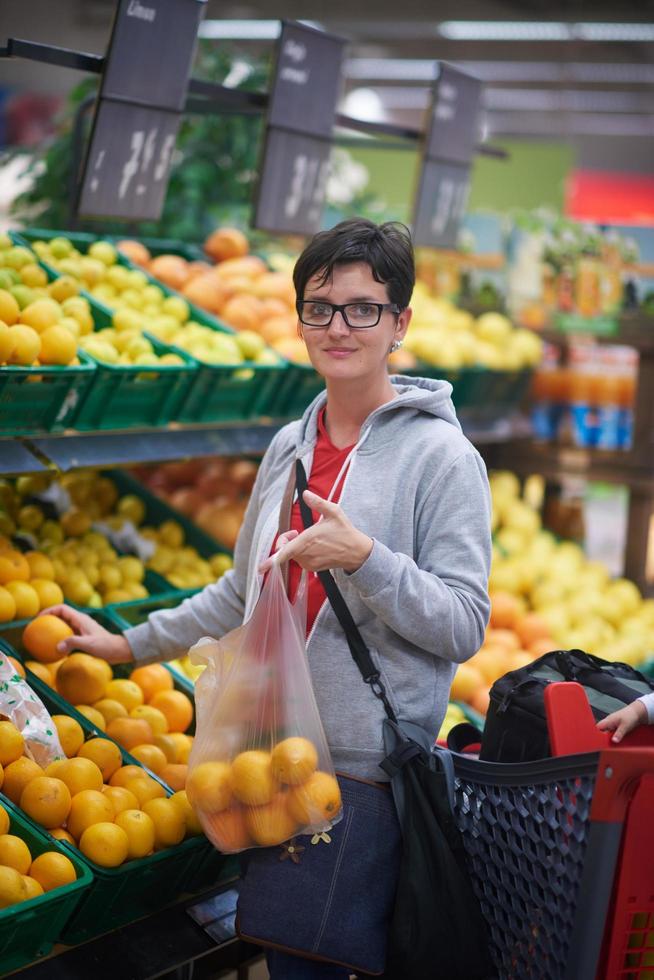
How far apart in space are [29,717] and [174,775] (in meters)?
0.35

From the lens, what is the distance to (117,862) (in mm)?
2107

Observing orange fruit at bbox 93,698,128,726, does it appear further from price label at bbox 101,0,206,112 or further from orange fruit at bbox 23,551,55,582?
price label at bbox 101,0,206,112

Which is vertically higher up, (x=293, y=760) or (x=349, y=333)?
(x=349, y=333)

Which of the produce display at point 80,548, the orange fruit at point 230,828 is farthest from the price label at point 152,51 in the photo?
the orange fruit at point 230,828

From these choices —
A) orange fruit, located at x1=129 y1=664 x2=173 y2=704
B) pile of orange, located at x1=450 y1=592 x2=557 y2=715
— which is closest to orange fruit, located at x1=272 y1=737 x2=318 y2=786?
orange fruit, located at x1=129 y1=664 x2=173 y2=704

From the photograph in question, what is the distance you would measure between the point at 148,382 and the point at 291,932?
5.08ft

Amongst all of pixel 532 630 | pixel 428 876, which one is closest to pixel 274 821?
pixel 428 876

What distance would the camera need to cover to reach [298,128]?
12.1ft

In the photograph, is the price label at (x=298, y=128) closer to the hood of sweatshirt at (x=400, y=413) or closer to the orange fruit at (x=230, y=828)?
the hood of sweatshirt at (x=400, y=413)

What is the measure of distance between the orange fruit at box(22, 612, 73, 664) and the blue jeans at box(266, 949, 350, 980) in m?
0.92

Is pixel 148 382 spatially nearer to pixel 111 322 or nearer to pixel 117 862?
pixel 111 322

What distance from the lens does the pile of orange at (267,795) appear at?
182 centimetres

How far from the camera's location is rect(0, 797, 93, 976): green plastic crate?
189 centimetres

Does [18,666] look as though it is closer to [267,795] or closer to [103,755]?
[103,755]
